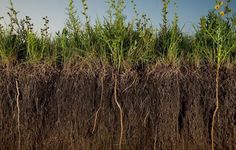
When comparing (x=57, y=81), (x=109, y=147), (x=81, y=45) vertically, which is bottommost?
(x=109, y=147)

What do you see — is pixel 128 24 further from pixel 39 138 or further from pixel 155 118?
pixel 39 138

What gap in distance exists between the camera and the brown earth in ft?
15.0

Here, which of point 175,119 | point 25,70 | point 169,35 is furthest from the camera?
point 169,35

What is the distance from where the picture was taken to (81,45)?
5082 mm

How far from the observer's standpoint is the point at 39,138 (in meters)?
4.81

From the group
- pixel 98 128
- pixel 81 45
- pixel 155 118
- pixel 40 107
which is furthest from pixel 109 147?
pixel 81 45

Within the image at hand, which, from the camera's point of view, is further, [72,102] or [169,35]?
[169,35]

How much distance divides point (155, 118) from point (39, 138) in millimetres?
1277

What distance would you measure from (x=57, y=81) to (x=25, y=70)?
0.40 m

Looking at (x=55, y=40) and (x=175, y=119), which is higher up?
(x=55, y=40)

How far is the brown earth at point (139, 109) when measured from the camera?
4.56m

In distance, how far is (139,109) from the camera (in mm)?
4566

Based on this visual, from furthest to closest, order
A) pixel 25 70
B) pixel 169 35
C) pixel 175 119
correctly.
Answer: pixel 169 35
pixel 25 70
pixel 175 119

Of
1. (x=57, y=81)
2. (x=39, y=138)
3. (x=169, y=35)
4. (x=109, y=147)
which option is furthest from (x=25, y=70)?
(x=169, y=35)
